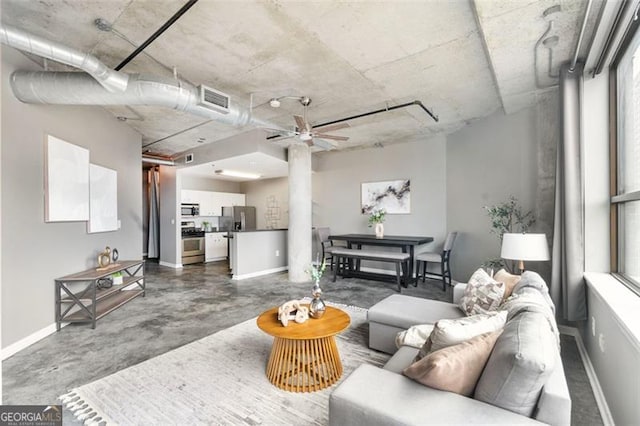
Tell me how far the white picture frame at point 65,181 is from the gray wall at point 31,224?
71 millimetres

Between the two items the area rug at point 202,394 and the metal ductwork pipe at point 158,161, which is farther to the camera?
the metal ductwork pipe at point 158,161

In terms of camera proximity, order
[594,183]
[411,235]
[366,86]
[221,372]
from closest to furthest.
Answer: [221,372] < [594,183] < [366,86] < [411,235]

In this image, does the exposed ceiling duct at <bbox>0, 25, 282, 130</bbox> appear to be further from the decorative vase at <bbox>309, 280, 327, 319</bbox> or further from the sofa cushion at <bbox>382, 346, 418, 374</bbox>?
the sofa cushion at <bbox>382, 346, 418, 374</bbox>

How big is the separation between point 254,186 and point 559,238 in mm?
7801

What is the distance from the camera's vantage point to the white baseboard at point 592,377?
5.81 ft

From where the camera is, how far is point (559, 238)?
9.52 ft

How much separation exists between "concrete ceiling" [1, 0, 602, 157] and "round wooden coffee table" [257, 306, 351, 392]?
2.48 metres

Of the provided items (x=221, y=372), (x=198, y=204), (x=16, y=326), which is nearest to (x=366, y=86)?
(x=221, y=372)

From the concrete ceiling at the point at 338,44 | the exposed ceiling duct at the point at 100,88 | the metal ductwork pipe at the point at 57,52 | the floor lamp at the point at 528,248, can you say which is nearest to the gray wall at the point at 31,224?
the exposed ceiling duct at the point at 100,88

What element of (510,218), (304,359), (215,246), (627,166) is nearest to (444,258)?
(510,218)

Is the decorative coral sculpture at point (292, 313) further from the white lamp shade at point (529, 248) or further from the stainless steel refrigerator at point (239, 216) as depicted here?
the stainless steel refrigerator at point (239, 216)

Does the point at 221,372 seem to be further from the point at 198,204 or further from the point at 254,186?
the point at 254,186

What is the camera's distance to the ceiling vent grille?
306 cm

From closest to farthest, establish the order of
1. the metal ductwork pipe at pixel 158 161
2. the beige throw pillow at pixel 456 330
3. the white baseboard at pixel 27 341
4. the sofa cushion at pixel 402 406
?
the sofa cushion at pixel 402 406 → the beige throw pillow at pixel 456 330 → the white baseboard at pixel 27 341 → the metal ductwork pipe at pixel 158 161
